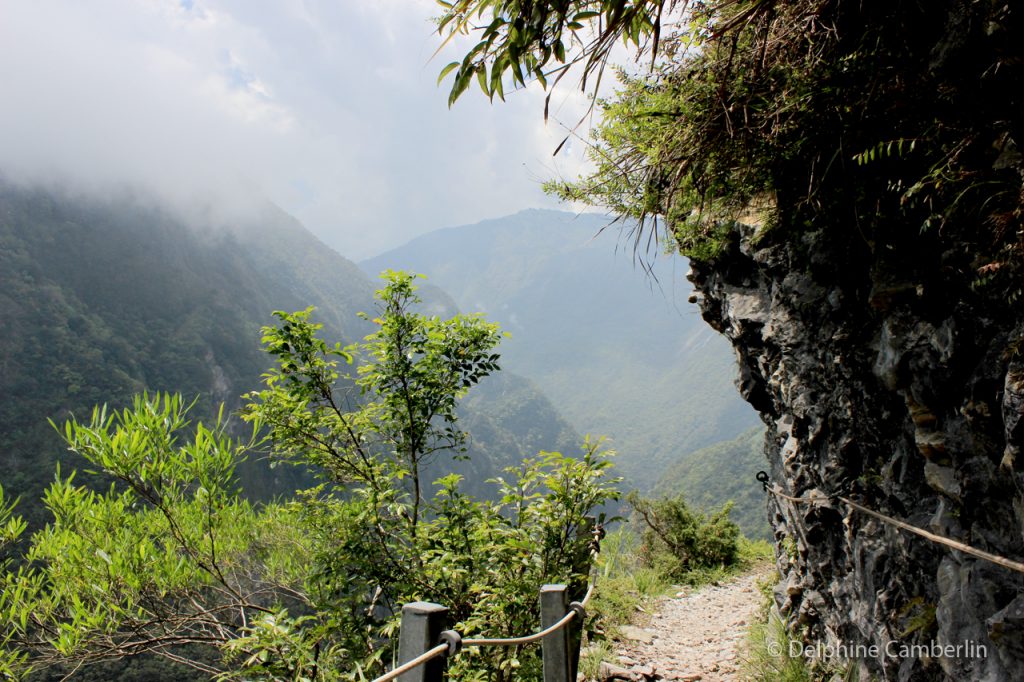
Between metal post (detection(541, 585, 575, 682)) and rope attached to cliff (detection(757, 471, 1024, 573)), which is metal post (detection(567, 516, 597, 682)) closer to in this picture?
metal post (detection(541, 585, 575, 682))

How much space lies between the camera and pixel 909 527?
2.26 m

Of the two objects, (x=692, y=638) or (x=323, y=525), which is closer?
(x=323, y=525)

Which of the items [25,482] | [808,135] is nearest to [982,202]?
[808,135]

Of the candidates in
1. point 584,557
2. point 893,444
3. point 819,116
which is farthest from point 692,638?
point 819,116

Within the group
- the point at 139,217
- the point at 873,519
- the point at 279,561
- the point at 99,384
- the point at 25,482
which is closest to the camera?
the point at 873,519

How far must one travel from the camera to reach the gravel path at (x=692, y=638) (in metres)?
5.51

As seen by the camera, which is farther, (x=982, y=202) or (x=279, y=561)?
(x=279, y=561)

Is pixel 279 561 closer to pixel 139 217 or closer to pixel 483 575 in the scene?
pixel 483 575

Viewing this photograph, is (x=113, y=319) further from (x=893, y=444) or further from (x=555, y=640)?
(x=893, y=444)

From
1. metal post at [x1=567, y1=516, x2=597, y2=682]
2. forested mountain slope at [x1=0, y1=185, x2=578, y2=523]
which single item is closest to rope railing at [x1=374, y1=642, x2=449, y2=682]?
metal post at [x1=567, y1=516, x2=597, y2=682]

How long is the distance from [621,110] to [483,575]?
3231 mm

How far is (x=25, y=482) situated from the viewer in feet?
140

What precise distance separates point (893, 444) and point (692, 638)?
545 centimetres

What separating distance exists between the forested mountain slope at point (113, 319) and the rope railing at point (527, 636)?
41365mm
